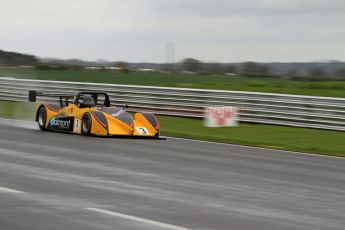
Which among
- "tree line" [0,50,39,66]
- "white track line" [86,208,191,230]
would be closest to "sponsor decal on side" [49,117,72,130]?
"white track line" [86,208,191,230]

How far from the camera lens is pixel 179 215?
285 inches

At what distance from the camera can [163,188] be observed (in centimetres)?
904

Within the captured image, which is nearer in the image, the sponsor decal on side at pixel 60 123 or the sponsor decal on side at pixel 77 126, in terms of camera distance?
the sponsor decal on side at pixel 77 126

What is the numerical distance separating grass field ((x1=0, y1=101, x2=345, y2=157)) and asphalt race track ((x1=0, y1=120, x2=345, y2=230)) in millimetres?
1703

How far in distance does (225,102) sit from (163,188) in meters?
14.2

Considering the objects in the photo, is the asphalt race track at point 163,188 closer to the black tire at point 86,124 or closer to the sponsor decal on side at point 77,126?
the black tire at point 86,124

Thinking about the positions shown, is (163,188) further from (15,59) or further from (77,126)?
(15,59)

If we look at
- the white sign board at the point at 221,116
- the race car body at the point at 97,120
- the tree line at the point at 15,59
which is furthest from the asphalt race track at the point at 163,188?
the tree line at the point at 15,59

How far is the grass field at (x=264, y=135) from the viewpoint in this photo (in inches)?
651

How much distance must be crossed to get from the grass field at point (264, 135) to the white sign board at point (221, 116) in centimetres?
30

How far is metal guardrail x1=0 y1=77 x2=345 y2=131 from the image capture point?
800 inches

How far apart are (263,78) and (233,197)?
133 feet

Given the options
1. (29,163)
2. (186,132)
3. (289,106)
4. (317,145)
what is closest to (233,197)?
(29,163)

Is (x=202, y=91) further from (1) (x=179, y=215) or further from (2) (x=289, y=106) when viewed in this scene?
(1) (x=179, y=215)
